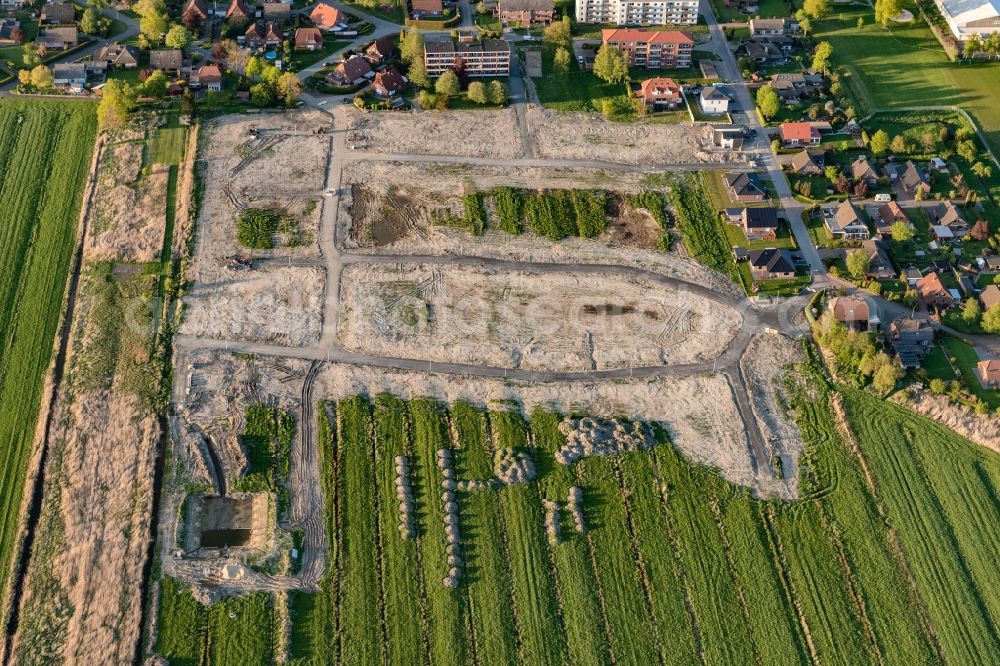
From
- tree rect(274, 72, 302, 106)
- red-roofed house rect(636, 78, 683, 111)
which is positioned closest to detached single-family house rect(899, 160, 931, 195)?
red-roofed house rect(636, 78, 683, 111)

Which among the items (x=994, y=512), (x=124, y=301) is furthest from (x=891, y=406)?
(x=124, y=301)

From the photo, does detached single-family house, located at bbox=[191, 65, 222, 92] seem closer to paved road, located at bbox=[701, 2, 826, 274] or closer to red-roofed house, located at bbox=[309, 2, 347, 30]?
red-roofed house, located at bbox=[309, 2, 347, 30]

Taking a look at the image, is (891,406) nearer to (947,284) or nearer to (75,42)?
(947,284)

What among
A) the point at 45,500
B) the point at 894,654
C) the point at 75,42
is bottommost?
the point at 894,654

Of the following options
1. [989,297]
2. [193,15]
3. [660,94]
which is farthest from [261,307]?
[989,297]

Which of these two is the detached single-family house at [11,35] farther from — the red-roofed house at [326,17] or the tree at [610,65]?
Answer: the tree at [610,65]
